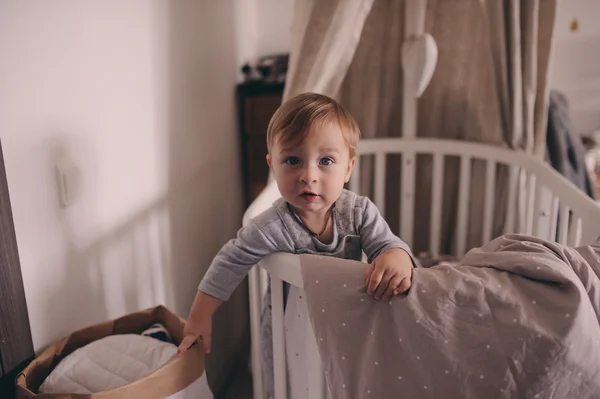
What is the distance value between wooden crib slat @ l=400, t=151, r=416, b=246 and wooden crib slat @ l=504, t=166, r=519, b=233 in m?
0.32

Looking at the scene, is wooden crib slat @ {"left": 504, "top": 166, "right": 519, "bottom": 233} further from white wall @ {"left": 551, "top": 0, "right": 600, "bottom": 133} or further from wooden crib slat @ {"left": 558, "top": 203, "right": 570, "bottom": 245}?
white wall @ {"left": 551, "top": 0, "right": 600, "bottom": 133}

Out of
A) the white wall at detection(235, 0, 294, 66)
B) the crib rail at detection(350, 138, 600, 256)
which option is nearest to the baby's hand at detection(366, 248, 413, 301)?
the crib rail at detection(350, 138, 600, 256)

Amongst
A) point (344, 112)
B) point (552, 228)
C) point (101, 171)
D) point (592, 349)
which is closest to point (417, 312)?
point (592, 349)

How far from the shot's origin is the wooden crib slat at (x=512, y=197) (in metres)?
1.74

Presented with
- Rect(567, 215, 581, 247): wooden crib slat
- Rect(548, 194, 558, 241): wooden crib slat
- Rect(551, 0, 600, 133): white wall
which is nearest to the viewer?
Rect(567, 215, 581, 247): wooden crib slat

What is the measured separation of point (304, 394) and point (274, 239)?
0.31m

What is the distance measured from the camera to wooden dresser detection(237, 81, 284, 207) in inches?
75.7

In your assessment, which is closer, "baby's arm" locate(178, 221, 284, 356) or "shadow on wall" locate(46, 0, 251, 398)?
"baby's arm" locate(178, 221, 284, 356)

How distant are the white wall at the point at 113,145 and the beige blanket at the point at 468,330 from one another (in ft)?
1.71

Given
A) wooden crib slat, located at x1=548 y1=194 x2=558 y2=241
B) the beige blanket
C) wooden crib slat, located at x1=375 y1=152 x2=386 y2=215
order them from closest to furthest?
the beige blanket
wooden crib slat, located at x1=548 y1=194 x2=558 y2=241
wooden crib slat, located at x1=375 y1=152 x2=386 y2=215

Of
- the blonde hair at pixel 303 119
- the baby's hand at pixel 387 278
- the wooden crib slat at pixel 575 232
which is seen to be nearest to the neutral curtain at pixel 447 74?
the wooden crib slat at pixel 575 232

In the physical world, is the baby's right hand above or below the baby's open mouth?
below

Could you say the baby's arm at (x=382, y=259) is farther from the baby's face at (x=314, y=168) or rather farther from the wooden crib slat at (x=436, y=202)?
the wooden crib slat at (x=436, y=202)

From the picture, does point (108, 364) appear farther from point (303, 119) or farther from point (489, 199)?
point (489, 199)
